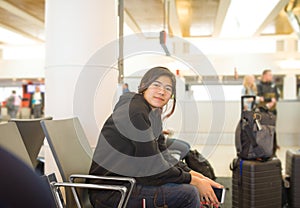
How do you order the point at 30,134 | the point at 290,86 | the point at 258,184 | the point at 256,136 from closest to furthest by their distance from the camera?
the point at 30,134, the point at 258,184, the point at 256,136, the point at 290,86

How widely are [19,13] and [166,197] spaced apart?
19.4 ft

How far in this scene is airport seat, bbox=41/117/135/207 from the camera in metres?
1.48

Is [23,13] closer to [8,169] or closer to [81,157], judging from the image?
[81,157]

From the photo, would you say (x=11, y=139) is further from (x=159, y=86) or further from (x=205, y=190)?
(x=205, y=190)

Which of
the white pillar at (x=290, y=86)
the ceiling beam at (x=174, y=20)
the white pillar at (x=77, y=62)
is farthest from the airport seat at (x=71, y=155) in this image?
the white pillar at (x=290, y=86)

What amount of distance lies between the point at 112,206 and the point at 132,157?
9.8 inches

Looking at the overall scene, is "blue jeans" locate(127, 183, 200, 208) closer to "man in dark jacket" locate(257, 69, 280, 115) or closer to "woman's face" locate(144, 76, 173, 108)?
Result: "woman's face" locate(144, 76, 173, 108)

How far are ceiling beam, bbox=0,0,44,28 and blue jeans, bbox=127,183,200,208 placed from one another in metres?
5.33

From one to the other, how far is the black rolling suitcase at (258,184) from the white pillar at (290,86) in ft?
22.4

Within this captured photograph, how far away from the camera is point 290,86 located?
28.2ft

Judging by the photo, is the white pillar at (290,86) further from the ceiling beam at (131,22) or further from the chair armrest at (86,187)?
the chair armrest at (86,187)

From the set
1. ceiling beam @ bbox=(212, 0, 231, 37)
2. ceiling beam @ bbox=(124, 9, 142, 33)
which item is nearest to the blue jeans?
ceiling beam @ bbox=(212, 0, 231, 37)

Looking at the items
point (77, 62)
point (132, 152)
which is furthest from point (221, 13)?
point (132, 152)

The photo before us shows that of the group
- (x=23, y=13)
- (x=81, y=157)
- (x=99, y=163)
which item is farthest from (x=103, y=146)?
(x=23, y=13)
